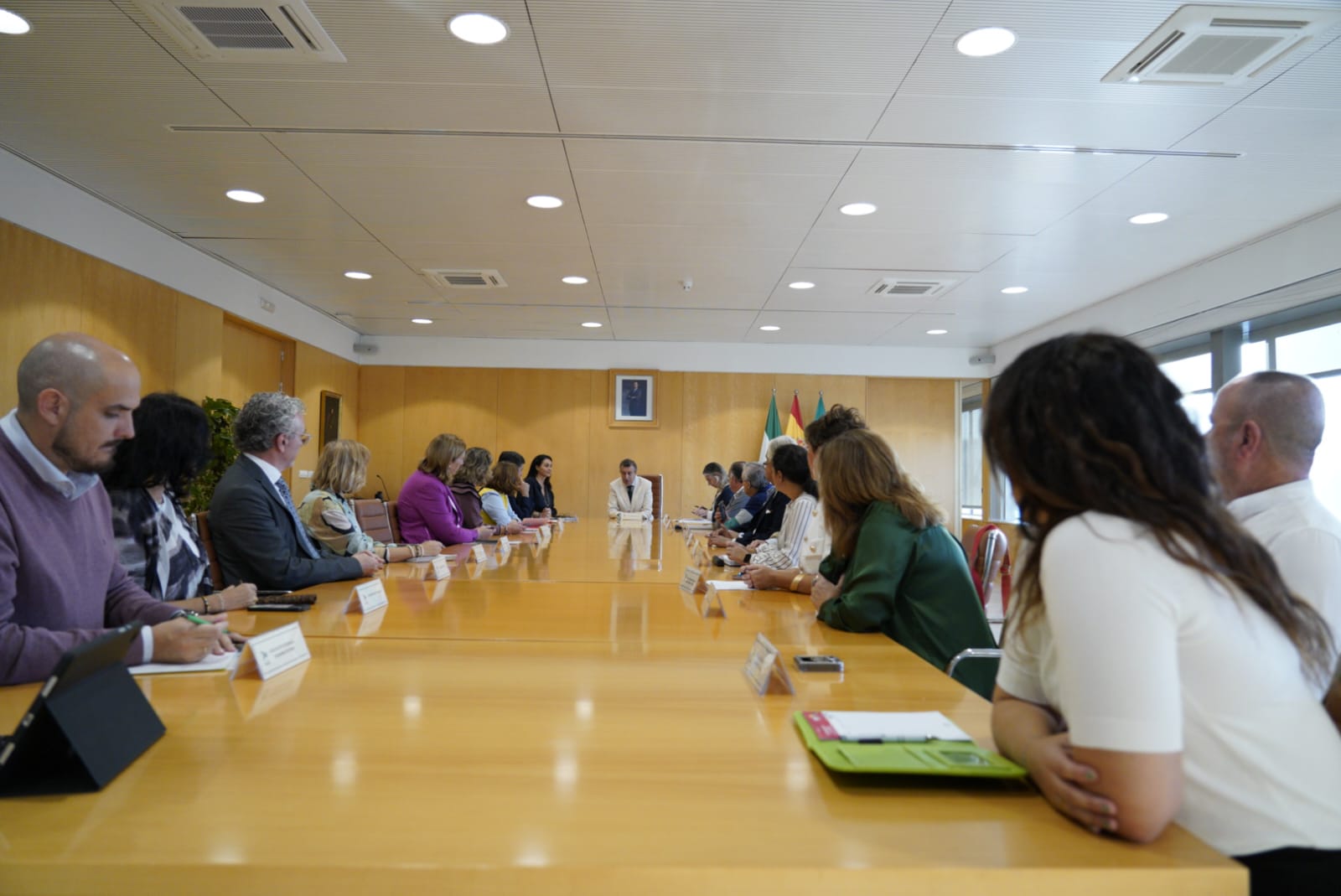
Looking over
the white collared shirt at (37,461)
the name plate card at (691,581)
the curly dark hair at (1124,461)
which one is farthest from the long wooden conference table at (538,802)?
the name plate card at (691,581)

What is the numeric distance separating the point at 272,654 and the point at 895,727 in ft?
4.00

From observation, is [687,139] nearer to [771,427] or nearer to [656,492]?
[771,427]

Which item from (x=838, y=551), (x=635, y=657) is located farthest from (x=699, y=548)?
(x=635, y=657)

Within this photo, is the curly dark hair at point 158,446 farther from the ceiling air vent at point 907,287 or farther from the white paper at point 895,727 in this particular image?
the ceiling air vent at point 907,287

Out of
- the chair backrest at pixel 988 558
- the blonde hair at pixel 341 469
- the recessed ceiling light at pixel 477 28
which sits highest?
the recessed ceiling light at pixel 477 28

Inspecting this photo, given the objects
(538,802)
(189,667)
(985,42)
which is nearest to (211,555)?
(189,667)

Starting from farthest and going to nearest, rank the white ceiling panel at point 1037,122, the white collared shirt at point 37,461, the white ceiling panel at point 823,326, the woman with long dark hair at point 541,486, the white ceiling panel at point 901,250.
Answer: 1. the woman with long dark hair at point 541,486
2. the white ceiling panel at point 823,326
3. the white ceiling panel at point 901,250
4. the white ceiling panel at point 1037,122
5. the white collared shirt at point 37,461

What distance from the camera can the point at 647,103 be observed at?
12.5ft

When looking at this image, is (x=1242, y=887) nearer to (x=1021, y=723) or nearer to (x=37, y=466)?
(x=1021, y=723)

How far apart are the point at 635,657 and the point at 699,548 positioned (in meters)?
3.14

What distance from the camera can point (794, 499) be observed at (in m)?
4.43

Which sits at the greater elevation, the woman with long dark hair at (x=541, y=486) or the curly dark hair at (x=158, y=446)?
the curly dark hair at (x=158, y=446)

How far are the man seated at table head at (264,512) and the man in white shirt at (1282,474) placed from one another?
284cm

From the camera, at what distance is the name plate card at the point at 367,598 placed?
244 centimetres
